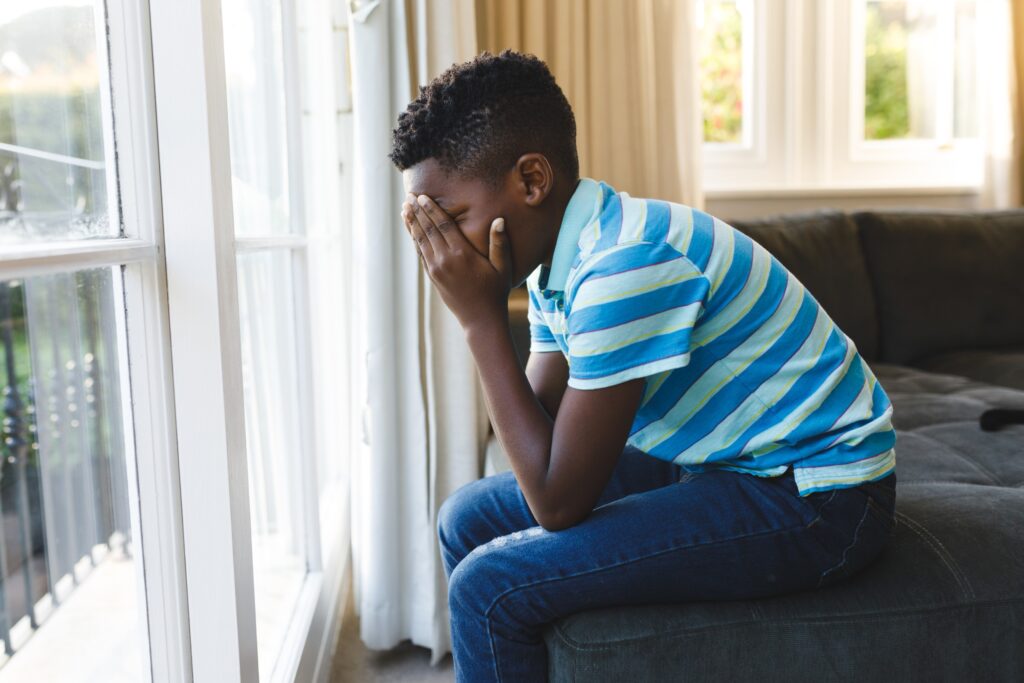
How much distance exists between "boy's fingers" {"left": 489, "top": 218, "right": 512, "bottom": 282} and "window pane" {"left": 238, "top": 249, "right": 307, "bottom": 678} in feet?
1.52

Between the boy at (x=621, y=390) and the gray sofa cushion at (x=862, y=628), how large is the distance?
0.08 feet

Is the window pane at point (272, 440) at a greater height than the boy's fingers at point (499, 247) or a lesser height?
lesser

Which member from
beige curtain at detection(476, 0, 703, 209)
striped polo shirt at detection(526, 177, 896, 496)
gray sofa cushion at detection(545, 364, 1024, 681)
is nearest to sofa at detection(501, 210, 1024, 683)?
gray sofa cushion at detection(545, 364, 1024, 681)

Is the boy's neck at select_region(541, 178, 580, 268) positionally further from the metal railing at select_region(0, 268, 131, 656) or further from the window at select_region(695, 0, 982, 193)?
the window at select_region(695, 0, 982, 193)

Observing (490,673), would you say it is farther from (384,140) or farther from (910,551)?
(384,140)

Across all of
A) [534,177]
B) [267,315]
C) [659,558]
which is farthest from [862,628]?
[267,315]

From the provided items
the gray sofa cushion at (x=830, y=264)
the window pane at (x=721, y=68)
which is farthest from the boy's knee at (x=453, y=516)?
the window pane at (x=721, y=68)

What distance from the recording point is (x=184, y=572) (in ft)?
3.18

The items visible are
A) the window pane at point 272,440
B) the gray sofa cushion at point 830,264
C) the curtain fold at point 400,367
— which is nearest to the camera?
the window pane at point 272,440

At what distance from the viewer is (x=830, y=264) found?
229 cm

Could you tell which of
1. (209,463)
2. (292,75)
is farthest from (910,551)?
(292,75)

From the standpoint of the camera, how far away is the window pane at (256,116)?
4.16 ft

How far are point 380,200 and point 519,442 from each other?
82cm

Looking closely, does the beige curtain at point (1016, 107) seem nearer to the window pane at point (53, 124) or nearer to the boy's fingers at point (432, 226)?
the boy's fingers at point (432, 226)
